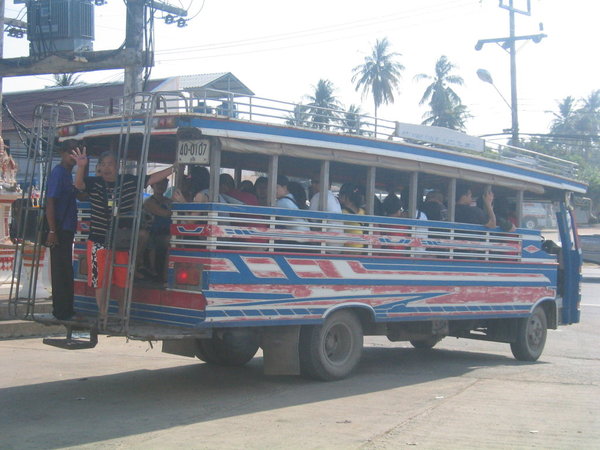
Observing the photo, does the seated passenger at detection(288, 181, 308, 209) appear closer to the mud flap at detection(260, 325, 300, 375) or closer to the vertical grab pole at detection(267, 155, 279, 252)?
the vertical grab pole at detection(267, 155, 279, 252)

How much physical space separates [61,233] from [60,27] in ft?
32.9

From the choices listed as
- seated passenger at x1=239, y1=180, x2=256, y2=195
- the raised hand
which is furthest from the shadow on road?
the raised hand

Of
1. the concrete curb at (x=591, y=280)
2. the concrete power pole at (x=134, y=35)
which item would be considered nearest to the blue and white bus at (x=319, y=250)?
the concrete power pole at (x=134, y=35)

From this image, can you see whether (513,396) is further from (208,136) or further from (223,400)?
(208,136)

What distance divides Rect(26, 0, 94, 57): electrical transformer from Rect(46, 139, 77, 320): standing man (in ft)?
30.5

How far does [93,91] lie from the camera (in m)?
36.1

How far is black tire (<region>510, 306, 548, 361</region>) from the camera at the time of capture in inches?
422

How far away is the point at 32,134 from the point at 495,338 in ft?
21.8

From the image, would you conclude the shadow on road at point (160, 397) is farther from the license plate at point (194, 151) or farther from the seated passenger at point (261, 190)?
the license plate at point (194, 151)

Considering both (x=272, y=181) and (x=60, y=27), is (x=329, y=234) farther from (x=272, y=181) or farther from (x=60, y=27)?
(x=60, y=27)

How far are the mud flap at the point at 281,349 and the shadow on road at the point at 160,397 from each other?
229mm

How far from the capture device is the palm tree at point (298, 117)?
7.69 metres

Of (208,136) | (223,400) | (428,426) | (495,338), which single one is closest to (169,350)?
(223,400)

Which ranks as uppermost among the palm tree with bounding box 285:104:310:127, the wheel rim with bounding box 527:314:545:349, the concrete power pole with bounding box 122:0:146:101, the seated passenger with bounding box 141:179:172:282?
the concrete power pole with bounding box 122:0:146:101
